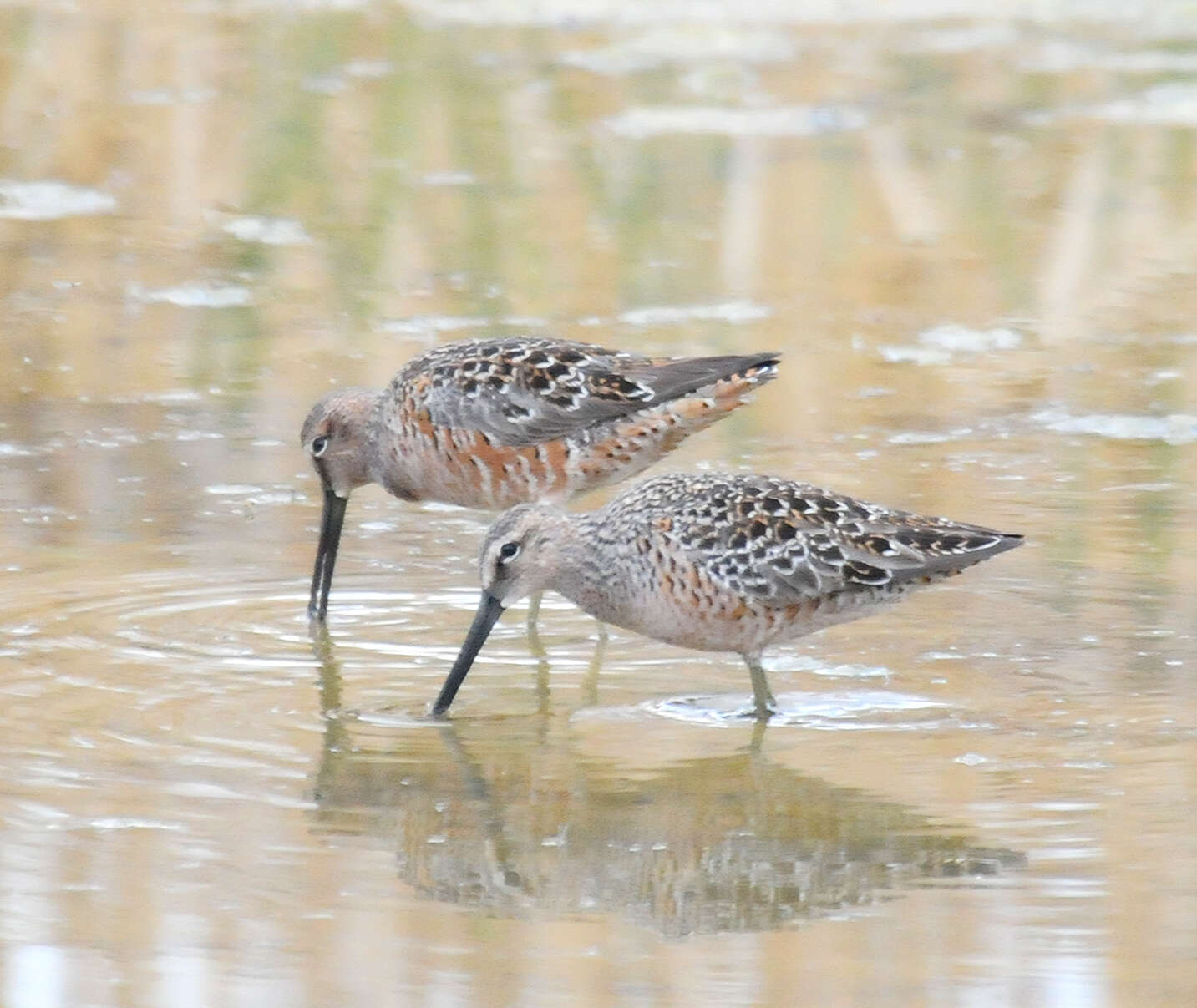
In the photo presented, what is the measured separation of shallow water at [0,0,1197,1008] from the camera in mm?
4832

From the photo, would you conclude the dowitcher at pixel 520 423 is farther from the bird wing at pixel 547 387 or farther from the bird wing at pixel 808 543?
the bird wing at pixel 808 543

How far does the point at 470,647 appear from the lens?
6.36m

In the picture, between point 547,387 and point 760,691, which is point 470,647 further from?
point 547,387

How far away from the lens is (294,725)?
20.1 feet

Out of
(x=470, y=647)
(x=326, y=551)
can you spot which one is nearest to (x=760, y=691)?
(x=470, y=647)

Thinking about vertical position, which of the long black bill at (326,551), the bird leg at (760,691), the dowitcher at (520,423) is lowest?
the long black bill at (326,551)

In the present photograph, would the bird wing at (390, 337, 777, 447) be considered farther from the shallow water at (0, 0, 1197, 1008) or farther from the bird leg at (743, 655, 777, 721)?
the bird leg at (743, 655, 777, 721)

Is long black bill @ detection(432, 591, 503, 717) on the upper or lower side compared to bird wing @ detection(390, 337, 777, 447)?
lower

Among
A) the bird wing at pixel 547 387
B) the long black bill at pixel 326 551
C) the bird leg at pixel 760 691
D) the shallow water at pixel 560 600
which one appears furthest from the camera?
the bird wing at pixel 547 387

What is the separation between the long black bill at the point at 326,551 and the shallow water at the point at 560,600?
0.24 ft

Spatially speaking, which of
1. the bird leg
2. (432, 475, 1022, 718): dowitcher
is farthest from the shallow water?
(432, 475, 1022, 718): dowitcher

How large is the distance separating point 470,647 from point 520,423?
5.27 feet

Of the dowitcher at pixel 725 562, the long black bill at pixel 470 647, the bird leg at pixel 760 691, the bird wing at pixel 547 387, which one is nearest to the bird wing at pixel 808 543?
the dowitcher at pixel 725 562

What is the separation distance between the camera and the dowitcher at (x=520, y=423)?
7.82 meters
